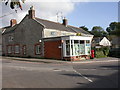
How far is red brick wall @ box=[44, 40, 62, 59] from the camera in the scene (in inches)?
1053

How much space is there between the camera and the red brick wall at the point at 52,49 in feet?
87.7

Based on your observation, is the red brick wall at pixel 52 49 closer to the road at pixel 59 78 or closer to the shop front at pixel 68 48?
the shop front at pixel 68 48

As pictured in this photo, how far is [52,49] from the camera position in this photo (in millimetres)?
27641

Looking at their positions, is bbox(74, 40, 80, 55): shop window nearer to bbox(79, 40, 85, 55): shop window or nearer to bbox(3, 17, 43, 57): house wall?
bbox(79, 40, 85, 55): shop window

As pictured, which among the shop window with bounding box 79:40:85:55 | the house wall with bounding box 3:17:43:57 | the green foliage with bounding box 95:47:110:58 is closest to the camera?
the shop window with bounding box 79:40:85:55

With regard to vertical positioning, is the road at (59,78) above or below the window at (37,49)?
below

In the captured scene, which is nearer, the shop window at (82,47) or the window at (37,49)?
the shop window at (82,47)

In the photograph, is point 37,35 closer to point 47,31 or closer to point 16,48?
point 47,31


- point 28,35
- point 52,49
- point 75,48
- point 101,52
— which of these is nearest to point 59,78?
point 75,48

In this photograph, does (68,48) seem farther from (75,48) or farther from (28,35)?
(28,35)

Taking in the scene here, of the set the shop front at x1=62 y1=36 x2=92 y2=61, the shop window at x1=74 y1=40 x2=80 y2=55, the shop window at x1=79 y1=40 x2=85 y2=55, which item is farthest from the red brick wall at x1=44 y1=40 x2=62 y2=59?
the shop window at x1=79 y1=40 x2=85 y2=55

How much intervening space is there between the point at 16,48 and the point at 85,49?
15291 millimetres

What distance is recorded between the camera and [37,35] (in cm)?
3050

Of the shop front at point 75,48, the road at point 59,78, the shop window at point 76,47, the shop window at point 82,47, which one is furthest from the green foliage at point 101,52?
the road at point 59,78
